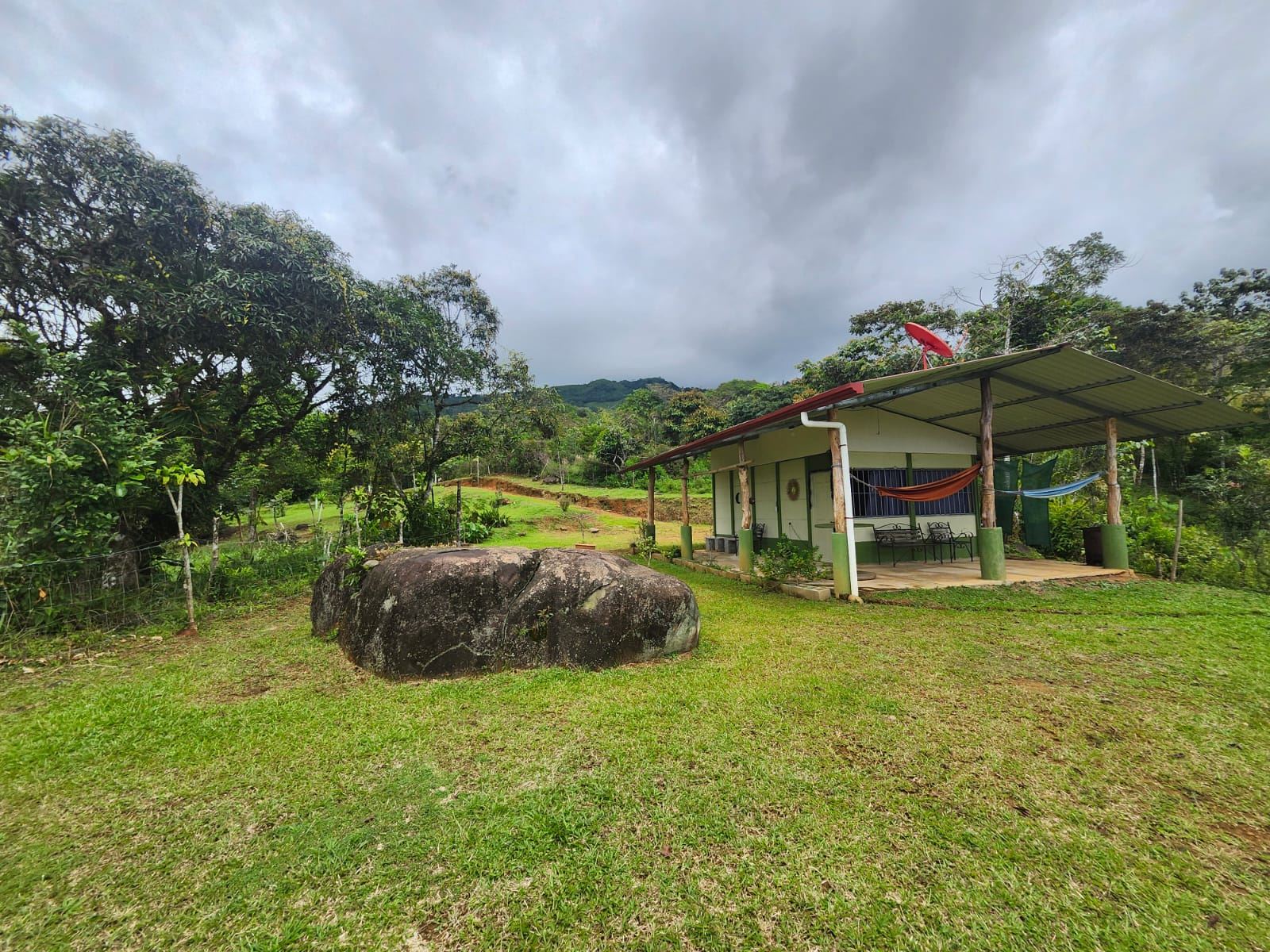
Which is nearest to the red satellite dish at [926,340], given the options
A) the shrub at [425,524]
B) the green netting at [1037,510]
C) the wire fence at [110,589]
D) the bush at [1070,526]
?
the green netting at [1037,510]

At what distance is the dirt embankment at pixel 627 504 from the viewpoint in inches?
883

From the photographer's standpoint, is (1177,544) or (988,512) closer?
Answer: (988,512)

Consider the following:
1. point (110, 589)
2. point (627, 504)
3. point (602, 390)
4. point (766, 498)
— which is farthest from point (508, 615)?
point (602, 390)

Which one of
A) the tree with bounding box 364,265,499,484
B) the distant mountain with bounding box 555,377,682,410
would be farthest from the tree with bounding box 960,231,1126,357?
the distant mountain with bounding box 555,377,682,410

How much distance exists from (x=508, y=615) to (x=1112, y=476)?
10212 mm

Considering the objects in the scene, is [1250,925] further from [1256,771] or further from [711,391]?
[711,391]

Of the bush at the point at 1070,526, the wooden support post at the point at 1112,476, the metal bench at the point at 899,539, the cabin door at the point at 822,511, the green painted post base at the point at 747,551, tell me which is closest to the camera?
the wooden support post at the point at 1112,476

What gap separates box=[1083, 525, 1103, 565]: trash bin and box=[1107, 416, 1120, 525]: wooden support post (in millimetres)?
377

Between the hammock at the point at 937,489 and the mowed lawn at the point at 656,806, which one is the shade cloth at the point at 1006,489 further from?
the mowed lawn at the point at 656,806

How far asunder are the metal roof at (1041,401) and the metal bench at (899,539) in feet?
7.69

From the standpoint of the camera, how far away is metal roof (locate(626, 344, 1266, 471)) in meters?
6.21

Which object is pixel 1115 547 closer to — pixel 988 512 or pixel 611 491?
pixel 988 512

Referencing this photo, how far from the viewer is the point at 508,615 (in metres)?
4.17

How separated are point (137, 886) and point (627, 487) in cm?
2637
